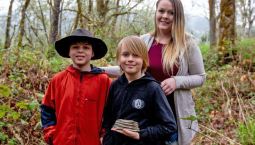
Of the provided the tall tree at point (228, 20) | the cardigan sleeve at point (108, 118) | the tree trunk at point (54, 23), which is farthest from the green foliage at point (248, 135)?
the tree trunk at point (54, 23)

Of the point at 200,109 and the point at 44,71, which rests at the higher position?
the point at 44,71

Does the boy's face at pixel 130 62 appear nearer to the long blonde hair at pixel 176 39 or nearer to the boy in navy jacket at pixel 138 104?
the boy in navy jacket at pixel 138 104

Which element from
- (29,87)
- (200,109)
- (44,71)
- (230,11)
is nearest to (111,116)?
(29,87)

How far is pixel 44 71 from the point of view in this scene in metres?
5.52

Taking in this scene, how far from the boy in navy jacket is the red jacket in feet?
0.78

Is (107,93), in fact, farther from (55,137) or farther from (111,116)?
(55,137)

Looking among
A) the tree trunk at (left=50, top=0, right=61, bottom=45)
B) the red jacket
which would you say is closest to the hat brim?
the red jacket

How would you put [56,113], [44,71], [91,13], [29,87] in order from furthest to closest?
[91,13]
[44,71]
[29,87]
[56,113]

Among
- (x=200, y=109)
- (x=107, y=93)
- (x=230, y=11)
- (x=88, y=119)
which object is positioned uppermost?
(x=230, y=11)

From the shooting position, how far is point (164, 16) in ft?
7.47

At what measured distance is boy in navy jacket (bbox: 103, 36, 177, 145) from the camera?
189cm

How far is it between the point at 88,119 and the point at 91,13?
8.75m

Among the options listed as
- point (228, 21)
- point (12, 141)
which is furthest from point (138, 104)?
point (228, 21)

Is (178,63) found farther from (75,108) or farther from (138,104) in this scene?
(75,108)
